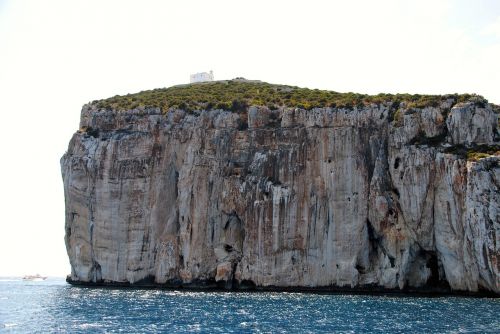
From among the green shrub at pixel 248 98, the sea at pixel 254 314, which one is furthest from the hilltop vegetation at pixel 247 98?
the sea at pixel 254 314

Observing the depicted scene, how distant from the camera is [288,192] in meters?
64.2

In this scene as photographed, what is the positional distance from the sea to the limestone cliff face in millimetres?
4078

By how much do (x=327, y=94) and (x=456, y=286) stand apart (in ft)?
93.4

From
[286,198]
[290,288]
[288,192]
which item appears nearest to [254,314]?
[290,288]

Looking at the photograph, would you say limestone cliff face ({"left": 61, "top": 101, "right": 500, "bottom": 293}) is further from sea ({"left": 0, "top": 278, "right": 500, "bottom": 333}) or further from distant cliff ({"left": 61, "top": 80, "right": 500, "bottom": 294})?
sea ({"left": 0, "top": 278, "right": 500, "bottom": 333})

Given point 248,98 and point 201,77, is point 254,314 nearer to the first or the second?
point 248,98

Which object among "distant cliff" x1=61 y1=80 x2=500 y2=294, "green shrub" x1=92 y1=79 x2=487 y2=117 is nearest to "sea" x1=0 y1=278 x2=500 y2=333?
"distant cliff" x1=61 y1=80 x2=500 y2=294

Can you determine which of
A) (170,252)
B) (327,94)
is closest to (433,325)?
(170,252)

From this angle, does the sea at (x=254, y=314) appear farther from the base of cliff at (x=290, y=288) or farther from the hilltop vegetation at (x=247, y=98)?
the hilltop vegetation at (x=247, y=98)

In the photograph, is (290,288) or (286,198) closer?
(290,288)

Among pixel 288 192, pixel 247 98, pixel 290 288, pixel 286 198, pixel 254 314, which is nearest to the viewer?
pixel 254 314

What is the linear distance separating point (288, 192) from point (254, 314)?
2205 centimetres

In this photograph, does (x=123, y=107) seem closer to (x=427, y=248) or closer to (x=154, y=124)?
(x=154, y=124)

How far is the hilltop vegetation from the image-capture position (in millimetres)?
64812
